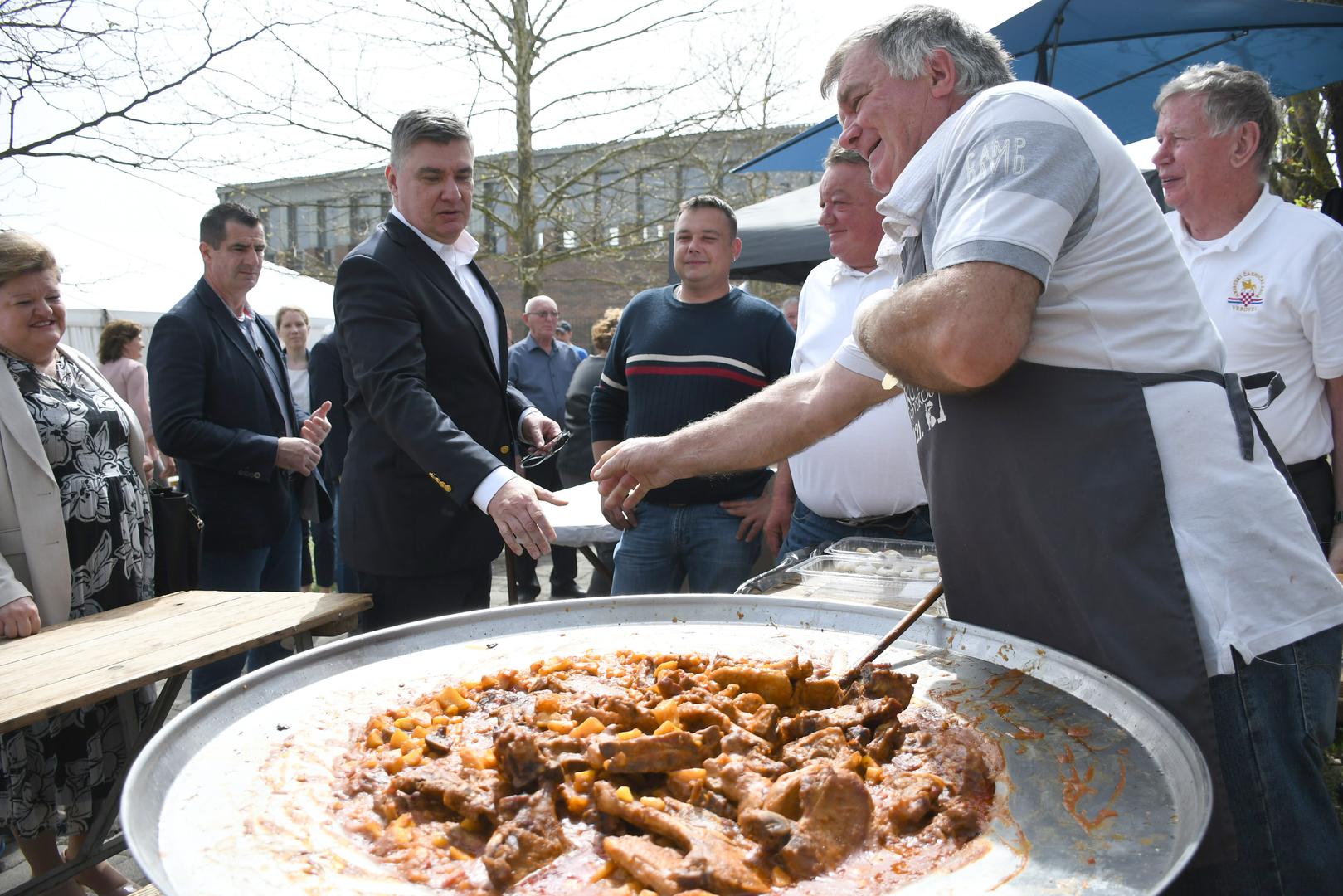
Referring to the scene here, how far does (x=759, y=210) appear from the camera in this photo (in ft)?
25.5

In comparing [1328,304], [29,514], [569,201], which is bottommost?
[29,514]

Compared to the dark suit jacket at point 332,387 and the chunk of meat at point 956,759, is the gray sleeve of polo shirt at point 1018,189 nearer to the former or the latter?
the chunk of meat at point 956,759

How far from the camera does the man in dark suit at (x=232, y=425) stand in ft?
13.1

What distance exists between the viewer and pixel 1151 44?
5230 millimetres

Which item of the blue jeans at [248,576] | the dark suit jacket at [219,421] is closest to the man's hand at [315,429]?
the dark suit jacket at [219,421]

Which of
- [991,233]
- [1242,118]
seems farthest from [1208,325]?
[1242,118]

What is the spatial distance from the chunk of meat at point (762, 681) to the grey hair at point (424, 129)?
223 centimetres

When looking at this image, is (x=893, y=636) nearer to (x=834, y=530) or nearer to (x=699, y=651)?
(x=699, y=651)

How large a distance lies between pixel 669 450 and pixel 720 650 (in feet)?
1.51

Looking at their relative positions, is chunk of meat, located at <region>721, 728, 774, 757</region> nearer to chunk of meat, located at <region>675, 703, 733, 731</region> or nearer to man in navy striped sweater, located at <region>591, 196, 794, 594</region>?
chunk of meat, located at <region>675, 703, 733, 731</region>

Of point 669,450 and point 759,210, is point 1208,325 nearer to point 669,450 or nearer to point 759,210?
point 669,450

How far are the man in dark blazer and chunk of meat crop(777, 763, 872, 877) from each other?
178cm

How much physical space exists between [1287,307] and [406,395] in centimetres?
283

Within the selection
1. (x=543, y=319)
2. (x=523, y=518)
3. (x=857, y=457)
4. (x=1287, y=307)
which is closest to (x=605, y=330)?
(x=543, y=319)
